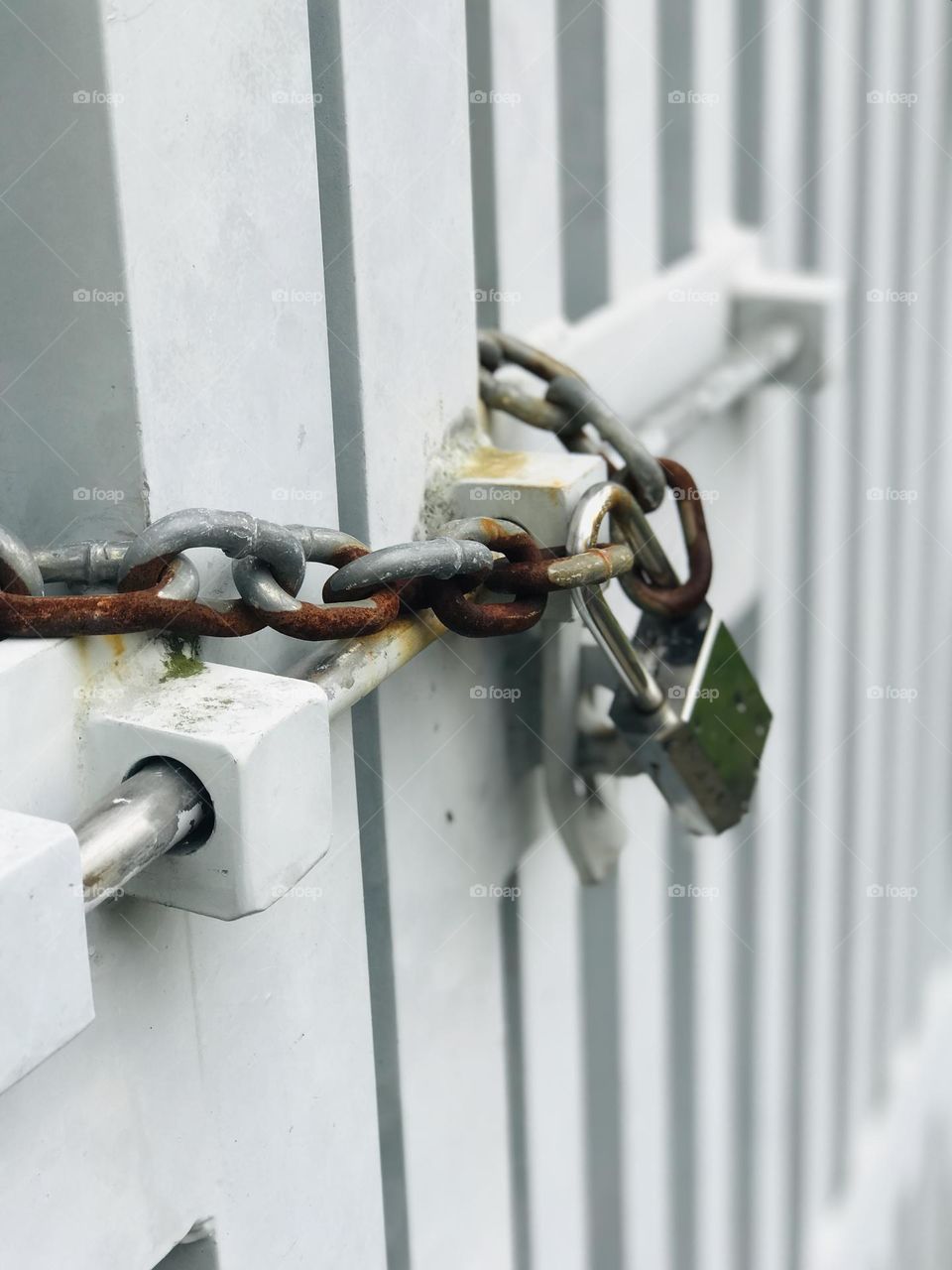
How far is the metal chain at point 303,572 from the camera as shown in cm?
52

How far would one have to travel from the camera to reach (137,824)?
1.67 ft

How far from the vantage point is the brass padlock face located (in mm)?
844

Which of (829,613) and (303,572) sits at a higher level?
(303,572)

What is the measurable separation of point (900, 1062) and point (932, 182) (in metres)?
1.26

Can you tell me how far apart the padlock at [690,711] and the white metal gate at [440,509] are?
0.23 feet

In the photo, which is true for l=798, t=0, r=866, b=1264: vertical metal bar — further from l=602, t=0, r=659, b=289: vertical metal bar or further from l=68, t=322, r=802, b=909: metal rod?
l=68, t=322, r=802, b=909: metal rod

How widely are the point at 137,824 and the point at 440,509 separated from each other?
0.99ft

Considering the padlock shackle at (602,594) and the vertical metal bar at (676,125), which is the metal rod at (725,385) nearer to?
the vertical metal bar at (676,125)

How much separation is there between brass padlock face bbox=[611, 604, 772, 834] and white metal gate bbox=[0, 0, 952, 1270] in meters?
0.07

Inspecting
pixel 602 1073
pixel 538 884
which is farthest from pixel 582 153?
pixel 602 1073

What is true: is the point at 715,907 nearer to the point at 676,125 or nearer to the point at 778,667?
the point at 778,667

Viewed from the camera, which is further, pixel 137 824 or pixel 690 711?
pixel 690 711

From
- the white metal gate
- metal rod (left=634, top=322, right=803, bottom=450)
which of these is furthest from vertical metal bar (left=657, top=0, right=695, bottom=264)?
metal rod (left=634, top=322, right=803, bottom=450)

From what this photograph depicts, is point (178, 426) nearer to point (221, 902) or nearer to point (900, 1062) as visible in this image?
point (221, 902)
